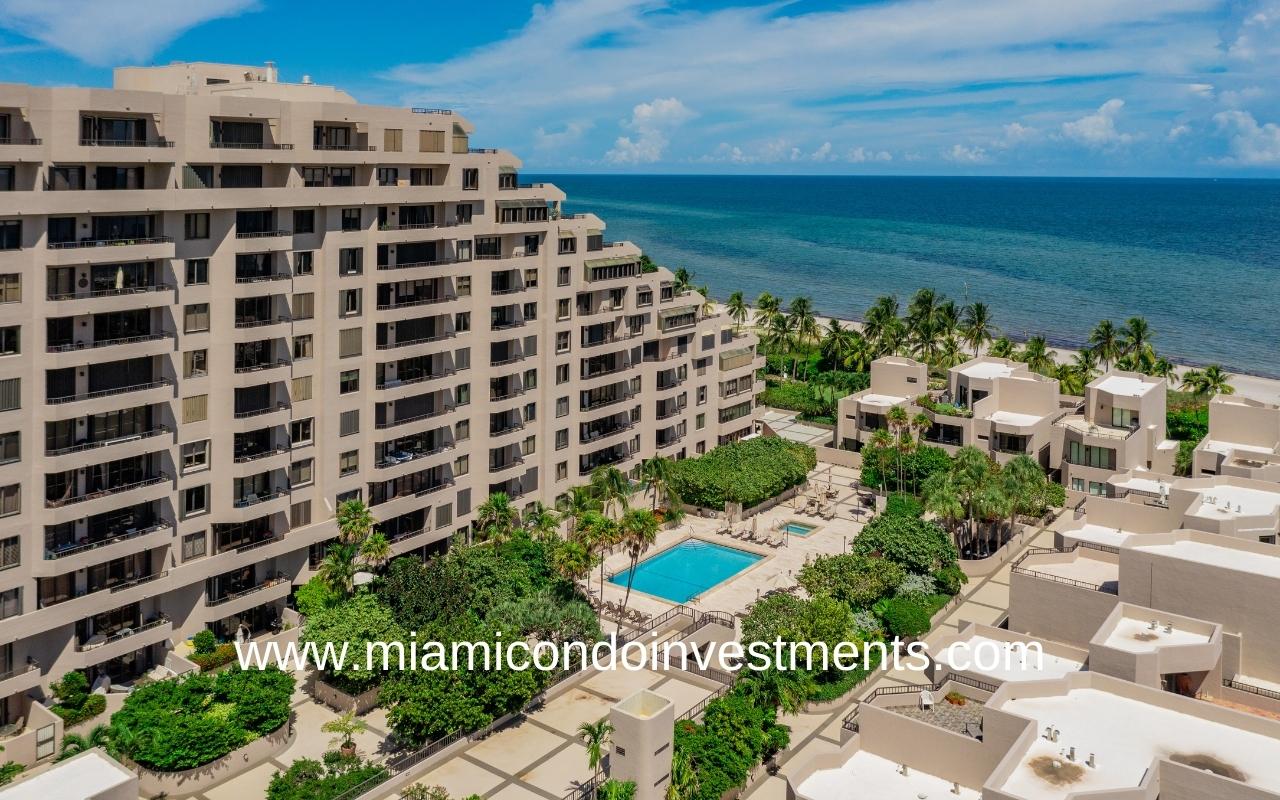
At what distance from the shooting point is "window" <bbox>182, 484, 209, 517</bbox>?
5731 centimetres

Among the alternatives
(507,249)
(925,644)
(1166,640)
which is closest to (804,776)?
(1166,640)

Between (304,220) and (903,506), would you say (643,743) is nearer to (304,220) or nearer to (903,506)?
(304,220)

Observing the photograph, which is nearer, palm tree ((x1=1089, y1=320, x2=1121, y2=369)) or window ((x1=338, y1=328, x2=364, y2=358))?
window ((x1=338, y1=328, x2=364, y2=358))

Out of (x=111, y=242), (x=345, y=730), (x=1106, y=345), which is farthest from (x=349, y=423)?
(x=1106, y=345)

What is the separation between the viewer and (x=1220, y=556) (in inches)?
2098

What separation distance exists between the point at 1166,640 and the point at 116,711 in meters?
49.2

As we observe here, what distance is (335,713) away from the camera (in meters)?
54.6

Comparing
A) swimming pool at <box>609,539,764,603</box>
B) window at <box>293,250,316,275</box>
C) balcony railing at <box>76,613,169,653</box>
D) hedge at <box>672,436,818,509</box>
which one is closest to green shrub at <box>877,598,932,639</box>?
swimming pool at <box>609,539,764,603</box>

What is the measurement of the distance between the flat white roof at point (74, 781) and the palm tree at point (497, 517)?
99.3 feet

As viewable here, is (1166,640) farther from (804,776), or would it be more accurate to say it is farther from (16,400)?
(16,400)

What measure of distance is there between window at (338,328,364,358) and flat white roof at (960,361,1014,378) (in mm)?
56930

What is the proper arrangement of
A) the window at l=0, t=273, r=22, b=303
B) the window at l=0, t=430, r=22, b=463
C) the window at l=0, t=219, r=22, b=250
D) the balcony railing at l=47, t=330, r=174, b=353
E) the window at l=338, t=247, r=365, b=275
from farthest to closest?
the window at l=338, t=247, r=365, b=275
the balcony railing at l=47, t=330, r=174, b=353
the window at l=0, t=430, r=22, b=463
the window at l=0, t=273, r=22, b=303
the window at l=0, t=219, r=22, b=250

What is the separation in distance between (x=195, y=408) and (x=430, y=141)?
22.0 metres

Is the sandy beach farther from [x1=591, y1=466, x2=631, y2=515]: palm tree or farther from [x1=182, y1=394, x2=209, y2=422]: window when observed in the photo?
[x1=182, y1=394, x2=209, y2=422]: window
